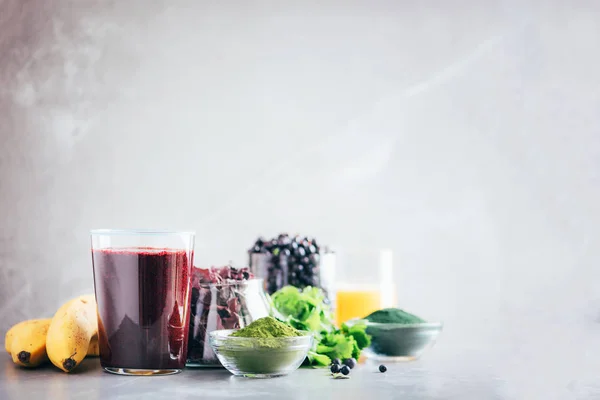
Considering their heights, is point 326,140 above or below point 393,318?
above

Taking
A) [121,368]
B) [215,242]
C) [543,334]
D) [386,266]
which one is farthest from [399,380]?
[215,242]

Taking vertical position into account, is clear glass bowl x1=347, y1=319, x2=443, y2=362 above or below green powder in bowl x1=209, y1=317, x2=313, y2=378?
below

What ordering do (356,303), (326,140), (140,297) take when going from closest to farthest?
(140,297), (356,303), (326,140)

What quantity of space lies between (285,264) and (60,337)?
2.02 ft

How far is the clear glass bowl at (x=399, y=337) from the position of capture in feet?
5.24

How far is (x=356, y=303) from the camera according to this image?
2.02m

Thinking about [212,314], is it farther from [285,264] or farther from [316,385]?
[285,264]

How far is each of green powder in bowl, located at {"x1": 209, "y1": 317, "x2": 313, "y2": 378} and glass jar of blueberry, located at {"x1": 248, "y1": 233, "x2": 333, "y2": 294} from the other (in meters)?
0.47

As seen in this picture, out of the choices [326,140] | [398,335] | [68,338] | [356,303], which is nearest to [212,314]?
[68,338]

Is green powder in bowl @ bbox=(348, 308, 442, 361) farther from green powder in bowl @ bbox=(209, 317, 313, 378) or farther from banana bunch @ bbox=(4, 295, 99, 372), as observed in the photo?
banana bunch @ bbox=(4, 295, 99, 372)

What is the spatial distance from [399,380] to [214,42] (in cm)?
165

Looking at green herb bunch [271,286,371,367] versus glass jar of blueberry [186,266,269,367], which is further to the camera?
green herb bunch [271,286,371,367]

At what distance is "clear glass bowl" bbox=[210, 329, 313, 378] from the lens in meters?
1.31

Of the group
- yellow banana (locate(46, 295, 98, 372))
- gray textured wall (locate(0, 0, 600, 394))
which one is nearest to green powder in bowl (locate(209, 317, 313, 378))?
yellow banana (locate(46, 295, 98, 372))
